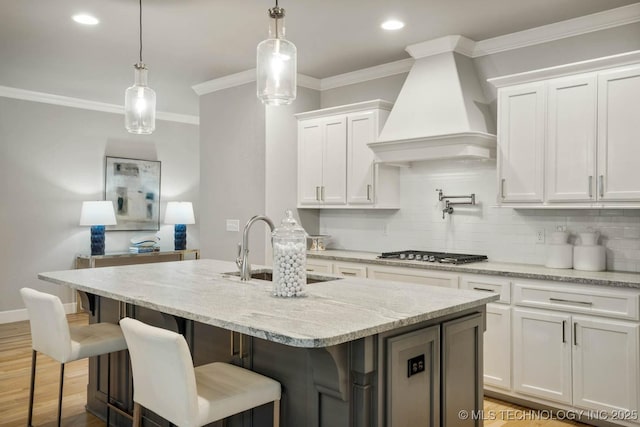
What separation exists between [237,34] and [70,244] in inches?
152

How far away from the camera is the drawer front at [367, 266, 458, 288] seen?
151 inches

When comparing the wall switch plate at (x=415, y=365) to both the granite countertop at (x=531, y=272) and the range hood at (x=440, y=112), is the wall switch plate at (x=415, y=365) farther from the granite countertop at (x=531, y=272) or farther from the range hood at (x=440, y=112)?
the range hood at (x=440, y=112)

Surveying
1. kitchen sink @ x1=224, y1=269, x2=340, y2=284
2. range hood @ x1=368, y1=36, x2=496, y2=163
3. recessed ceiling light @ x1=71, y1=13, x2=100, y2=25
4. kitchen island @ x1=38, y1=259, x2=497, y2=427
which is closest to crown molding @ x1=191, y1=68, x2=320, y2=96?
range hood @ x1=368, y1=36, x2=496, y2=163

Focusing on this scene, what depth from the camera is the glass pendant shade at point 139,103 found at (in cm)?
307

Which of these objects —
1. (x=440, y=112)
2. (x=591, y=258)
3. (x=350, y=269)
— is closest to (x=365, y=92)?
(x=440, y=112)

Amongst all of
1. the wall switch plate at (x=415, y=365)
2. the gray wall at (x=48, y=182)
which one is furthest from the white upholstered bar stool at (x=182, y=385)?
the gray wall at (x=48, y=182)

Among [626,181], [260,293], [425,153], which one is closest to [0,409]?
[260,293]

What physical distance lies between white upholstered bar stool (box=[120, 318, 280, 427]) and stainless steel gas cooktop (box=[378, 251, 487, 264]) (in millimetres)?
2217

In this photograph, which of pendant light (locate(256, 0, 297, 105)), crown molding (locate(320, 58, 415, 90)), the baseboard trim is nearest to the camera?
pendant light (locate(256, 0, 297, 105))

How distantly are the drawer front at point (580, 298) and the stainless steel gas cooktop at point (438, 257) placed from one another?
0.55 m

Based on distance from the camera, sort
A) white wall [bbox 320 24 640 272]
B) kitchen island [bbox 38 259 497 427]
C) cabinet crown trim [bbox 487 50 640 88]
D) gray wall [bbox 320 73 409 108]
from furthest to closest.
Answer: gray wall [bbox 320 73 409 108]
white wall [bbox 320 24 640 272]
cabinet crown trim [bbox 487 50 640 88]
kitchen island [bbox 38 259 497 427]

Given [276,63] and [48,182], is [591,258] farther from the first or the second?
[48,182]

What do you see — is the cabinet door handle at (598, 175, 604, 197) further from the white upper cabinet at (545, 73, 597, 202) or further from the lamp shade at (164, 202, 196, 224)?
the lamp shade at (164, 202, 196, 224)

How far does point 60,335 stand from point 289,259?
1260 mm
